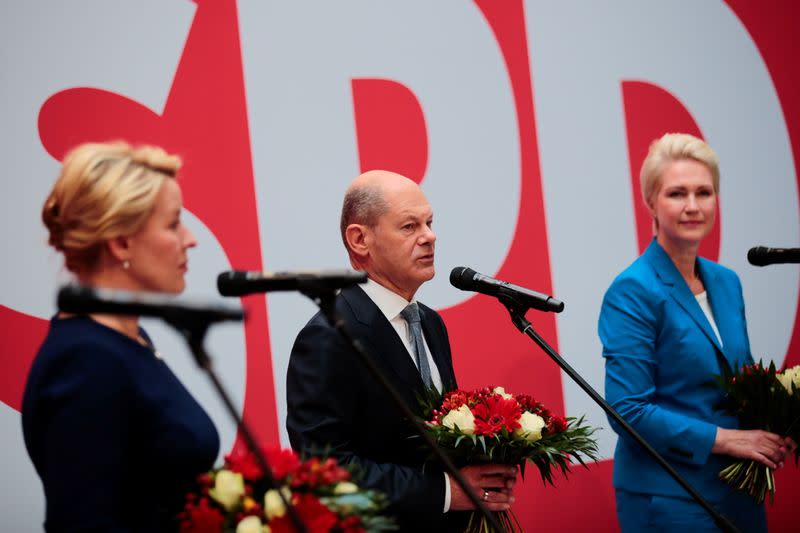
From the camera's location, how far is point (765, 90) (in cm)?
440

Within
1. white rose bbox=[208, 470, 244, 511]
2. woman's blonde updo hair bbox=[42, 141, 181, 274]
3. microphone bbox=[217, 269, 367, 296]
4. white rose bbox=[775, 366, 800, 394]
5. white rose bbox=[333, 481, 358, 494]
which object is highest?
woman's blonde updo hair bbox=[42, 141, 181, 274]

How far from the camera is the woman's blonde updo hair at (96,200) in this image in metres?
1.71

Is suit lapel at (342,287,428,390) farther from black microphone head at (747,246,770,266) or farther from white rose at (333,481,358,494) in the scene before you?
black microphone head at (747,246,770,266)

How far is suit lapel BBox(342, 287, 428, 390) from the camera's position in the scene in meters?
2.45

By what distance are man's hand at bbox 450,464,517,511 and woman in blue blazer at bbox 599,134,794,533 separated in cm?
64

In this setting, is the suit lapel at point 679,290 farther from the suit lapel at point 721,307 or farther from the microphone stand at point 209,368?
the microphone stand at point 209,368

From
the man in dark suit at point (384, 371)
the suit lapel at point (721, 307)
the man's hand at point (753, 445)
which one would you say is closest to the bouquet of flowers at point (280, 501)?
the man in dark suit at point (384, 371)

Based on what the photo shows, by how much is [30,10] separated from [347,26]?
1202 millimetres

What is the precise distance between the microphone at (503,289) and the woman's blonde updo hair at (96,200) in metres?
0.97

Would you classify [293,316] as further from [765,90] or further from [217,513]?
[765,90]

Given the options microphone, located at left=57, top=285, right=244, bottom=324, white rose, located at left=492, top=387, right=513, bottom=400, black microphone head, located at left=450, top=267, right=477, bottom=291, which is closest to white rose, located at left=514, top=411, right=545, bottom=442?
white rose, located at left=492, top=387, right=513, bottom=400

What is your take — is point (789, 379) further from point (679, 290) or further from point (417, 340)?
point (417, 340)

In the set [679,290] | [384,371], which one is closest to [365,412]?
[384,371]

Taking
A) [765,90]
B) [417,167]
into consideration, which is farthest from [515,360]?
[765,90]
